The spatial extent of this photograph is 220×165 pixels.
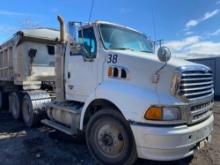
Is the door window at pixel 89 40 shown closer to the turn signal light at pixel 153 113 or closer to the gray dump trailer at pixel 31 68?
the turn signal light at pixel 153 113

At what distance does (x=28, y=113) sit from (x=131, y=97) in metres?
5.04

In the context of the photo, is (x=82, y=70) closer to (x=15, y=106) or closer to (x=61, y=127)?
(x=61, y=127)

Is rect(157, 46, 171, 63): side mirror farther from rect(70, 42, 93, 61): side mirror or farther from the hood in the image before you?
rect(70, 42, 93, 61): side mirror

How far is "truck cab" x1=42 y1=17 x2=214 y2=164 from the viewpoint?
13.1 feet

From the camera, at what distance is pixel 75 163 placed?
16.6ft

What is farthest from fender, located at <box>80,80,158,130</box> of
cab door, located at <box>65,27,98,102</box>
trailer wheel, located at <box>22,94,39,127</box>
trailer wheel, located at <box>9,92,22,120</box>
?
trailer wheel, located at <box>9,92,22,120</box>

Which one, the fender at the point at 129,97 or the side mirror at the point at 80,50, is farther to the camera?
the side mirror at the point at 80,50

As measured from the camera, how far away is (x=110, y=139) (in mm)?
4695

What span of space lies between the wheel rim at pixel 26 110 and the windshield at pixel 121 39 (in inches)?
163

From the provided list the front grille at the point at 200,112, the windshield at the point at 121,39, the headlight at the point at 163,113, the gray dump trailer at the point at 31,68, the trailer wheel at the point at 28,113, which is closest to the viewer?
the headlight at the point at 163,113

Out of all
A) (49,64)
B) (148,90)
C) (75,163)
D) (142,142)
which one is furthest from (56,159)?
(49,64)

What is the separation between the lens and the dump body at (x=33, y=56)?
856 centimetres

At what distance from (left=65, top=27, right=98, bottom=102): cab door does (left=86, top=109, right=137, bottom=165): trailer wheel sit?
27.2 inches

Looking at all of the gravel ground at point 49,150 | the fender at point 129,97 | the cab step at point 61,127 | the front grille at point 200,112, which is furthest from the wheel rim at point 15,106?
the front grille at point 200,112
